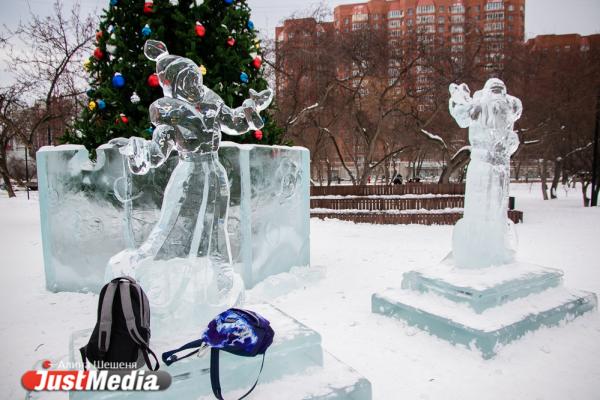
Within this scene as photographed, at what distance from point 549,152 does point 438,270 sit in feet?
66.4

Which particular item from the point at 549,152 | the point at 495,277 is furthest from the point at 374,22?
the point at 495,277

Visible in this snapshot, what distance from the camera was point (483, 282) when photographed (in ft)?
14.3

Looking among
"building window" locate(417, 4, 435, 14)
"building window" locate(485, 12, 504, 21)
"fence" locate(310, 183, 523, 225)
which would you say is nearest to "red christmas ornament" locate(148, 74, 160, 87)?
"fence" locate(310, 183, 523, 225)

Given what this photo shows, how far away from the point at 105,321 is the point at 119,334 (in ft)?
0.40

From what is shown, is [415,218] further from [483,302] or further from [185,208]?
[185,208]

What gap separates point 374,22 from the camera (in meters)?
17.2

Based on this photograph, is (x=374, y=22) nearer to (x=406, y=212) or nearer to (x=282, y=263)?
(x=406, y=212)

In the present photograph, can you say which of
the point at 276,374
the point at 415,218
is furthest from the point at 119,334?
the point at 415,218

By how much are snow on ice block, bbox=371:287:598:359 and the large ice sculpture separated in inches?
0.4

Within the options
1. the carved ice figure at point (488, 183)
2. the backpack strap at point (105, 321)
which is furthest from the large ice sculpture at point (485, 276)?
the backpack strap at point (105, 321)

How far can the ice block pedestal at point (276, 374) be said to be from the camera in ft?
8.16

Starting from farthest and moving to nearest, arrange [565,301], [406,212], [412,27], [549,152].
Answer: [549,152] < [412,27] < [406,212] < [565,301]

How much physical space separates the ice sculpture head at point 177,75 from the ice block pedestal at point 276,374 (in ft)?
6.39

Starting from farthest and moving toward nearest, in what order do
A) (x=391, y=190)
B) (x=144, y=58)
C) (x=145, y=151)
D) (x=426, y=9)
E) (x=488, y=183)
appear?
(x=426, y=9), (x=391, y=190), (x=144, y=58), (x=488, y=183), (x=145, y=151)
